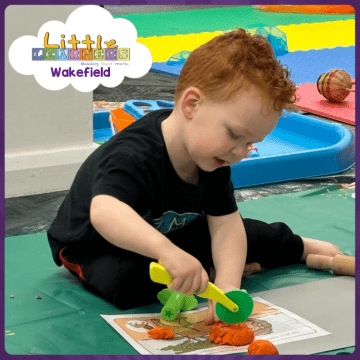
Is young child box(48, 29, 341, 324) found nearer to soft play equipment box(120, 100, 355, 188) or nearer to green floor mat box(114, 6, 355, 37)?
soft play equipment box(120, 100, 355, 188)

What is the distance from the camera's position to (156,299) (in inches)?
42.1

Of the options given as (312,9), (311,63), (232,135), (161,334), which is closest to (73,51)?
(232,135)

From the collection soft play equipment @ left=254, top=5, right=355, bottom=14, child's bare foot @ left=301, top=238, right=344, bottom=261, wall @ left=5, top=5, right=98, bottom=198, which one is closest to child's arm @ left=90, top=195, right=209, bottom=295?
child's bare foot @ left=301, top=238, right=344, bottom=261

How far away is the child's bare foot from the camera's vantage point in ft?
4.11

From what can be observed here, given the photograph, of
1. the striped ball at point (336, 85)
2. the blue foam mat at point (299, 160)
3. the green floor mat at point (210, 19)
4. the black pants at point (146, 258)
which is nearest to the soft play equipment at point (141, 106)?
the blue foam mat at point (299, 160)

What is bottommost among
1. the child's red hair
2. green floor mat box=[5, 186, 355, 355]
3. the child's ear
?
green floor mat box=[5, 186, 355, 355]

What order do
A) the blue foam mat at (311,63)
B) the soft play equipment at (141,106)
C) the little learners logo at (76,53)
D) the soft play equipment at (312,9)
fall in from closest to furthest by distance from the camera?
the little learners logo at (76,53), the soft play equipment at (141,106), the blue foam mat at (311,63), the soft play equipment at (312,9)

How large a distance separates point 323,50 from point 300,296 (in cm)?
368

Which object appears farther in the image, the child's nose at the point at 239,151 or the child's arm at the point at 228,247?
the child's arm at the point at 228,247

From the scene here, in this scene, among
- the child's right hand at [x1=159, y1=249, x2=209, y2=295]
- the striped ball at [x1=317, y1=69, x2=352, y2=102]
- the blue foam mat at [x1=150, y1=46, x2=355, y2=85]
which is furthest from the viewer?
the blue foam mat at [x1=150, y1=46, x2=355, y2=85]

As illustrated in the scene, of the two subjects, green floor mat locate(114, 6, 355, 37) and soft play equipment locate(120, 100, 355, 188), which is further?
green floor mat locate(114, 6, 355, 37)

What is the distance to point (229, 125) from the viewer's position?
919 millimetres

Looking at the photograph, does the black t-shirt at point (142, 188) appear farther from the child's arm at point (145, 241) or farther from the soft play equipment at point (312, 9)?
the soft play equipment at point (312, 9)

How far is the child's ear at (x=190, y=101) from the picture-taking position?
96 cm
